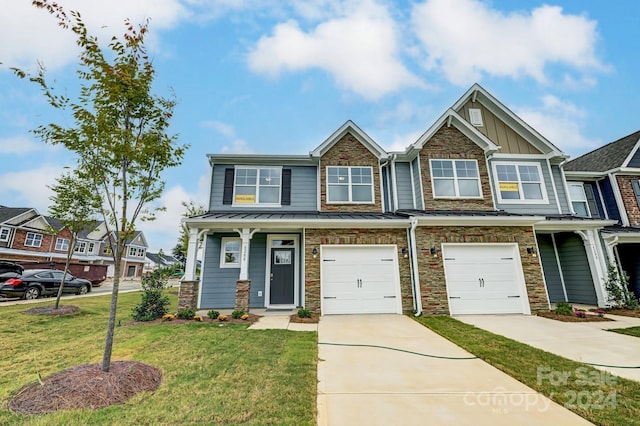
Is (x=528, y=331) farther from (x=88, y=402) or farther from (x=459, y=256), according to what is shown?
(x=88, y=402)

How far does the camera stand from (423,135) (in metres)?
10.7

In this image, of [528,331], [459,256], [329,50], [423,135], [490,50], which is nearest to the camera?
[528,331]

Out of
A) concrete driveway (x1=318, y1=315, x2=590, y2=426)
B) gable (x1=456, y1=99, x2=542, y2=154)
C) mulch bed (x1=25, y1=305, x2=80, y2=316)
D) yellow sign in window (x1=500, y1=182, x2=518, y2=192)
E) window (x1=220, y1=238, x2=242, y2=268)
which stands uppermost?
gable (x1=456, y1=99, x2=542, y2=154)

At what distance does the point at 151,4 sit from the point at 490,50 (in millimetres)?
15419

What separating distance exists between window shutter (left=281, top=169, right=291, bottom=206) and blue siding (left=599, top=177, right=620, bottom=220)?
47.9 feet

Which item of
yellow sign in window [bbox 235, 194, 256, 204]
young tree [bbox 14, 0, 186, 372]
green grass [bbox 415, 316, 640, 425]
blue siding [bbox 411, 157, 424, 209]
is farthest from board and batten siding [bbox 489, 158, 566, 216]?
young tree [bbox 14, 0, 186, 372]

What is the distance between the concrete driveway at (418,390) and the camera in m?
2.77

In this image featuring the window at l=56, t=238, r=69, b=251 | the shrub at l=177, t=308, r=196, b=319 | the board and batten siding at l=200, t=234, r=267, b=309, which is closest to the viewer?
the shrub at l=177, t=308, r=196, b=319

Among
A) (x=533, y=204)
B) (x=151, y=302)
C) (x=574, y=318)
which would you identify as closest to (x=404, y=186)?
(x=533, y=204)

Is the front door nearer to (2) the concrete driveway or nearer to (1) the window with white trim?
(2) the concrete driveway

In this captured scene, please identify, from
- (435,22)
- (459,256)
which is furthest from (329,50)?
(459,256)

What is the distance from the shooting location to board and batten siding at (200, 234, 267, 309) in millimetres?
9648

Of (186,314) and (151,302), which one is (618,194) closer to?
(186,314)

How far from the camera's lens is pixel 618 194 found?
37.9ft
